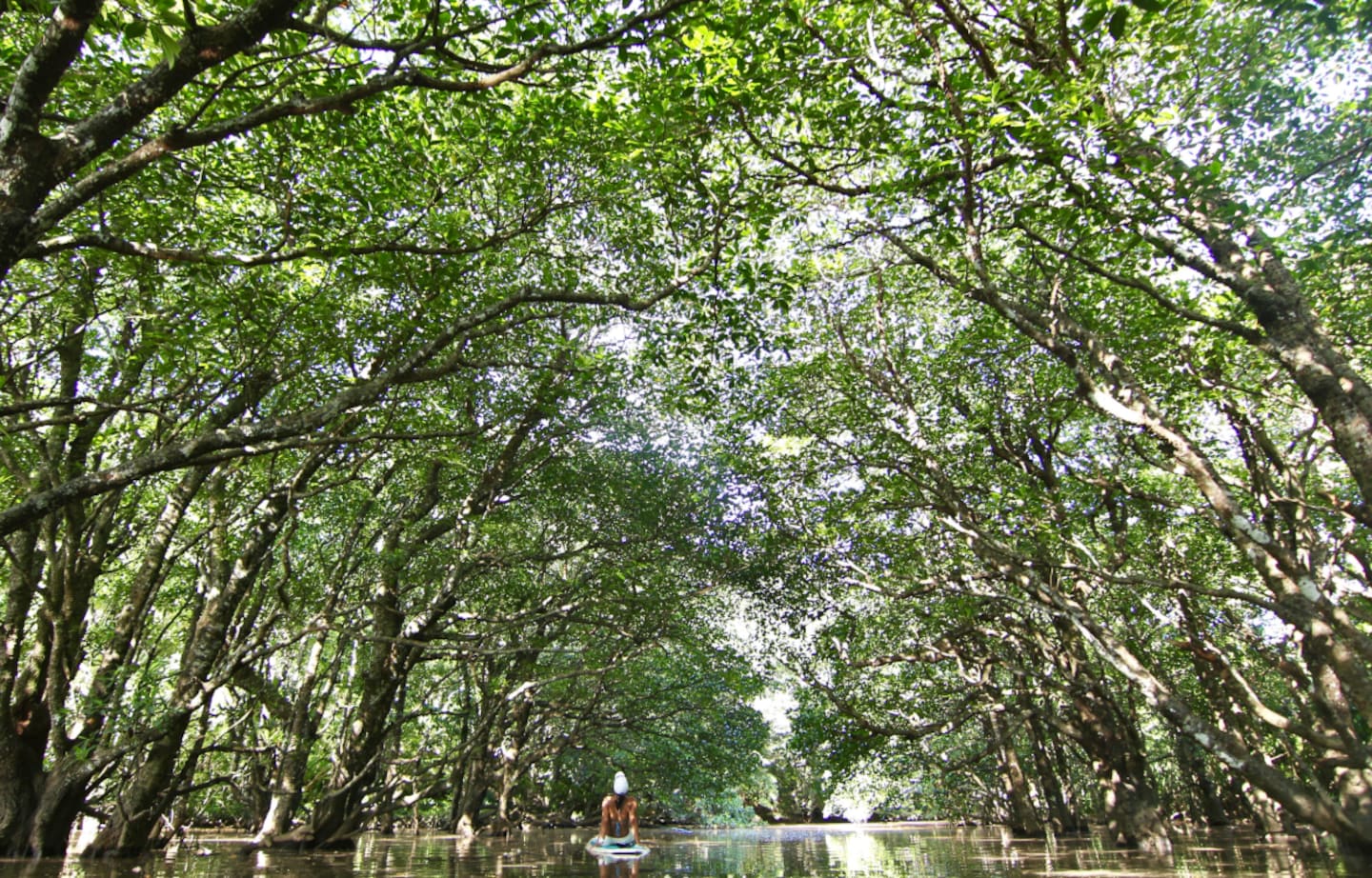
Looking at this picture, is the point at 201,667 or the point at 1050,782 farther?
the point at 1050,782

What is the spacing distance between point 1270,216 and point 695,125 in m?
8.48

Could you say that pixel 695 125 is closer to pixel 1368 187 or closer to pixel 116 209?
pixel 116 209

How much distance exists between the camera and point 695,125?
8.95m

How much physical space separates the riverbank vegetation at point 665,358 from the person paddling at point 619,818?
329 cm

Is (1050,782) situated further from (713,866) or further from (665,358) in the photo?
(665,358)

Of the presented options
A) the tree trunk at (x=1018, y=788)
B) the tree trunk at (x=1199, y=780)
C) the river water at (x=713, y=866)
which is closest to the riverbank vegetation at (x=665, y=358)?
the river water at (x=713, y=866)

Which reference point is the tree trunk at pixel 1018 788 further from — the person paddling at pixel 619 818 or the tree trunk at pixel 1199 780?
the person paddling at pixel 619 818

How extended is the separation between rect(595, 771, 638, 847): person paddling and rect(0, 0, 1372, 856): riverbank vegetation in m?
3.29

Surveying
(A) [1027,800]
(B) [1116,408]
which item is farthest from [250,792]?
(A) [1027,800]

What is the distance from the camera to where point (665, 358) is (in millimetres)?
14117

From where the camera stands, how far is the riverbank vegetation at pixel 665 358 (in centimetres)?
751

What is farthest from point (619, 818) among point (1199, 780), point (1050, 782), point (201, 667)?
point (1199, 780)

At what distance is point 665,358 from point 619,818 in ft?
35.3

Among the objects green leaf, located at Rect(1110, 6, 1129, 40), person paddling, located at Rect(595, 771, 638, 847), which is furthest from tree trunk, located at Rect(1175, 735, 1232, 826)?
green leaf, located at Rect(1110, 6, 1129, 40)
